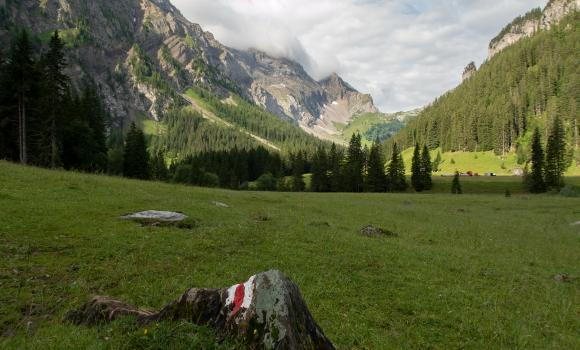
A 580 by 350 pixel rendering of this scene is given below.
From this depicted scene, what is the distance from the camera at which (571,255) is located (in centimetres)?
2555

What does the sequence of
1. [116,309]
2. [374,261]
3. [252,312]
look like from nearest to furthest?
[252,312] < [116,309] < [374,261]

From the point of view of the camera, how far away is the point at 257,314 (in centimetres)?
638

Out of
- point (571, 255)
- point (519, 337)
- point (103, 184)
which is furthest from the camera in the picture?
point (103, 184)

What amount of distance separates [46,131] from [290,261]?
50669 mm

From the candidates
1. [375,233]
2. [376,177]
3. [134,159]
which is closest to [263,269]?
[375,233]

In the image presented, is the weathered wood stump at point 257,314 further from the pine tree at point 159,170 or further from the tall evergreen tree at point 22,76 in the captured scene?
the pine tree at point 159,170

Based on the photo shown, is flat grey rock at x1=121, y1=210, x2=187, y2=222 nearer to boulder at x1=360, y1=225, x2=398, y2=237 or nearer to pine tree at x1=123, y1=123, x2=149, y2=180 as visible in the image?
boulder at x1=360, y1=225, x2=398, y2=237

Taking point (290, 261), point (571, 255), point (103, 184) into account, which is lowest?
point (571, 255)

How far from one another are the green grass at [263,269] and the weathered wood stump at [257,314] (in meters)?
0.43

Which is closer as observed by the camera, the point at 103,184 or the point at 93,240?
the point at 93,240

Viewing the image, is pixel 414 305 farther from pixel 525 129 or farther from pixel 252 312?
pixel 525 129

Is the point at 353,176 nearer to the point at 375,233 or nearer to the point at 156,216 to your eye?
the point at 375,233

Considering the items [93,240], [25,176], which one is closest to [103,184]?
[25,176]

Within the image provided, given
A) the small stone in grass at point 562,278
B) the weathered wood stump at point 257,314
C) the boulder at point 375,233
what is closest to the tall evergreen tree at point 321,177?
the boulder at point 375,233
